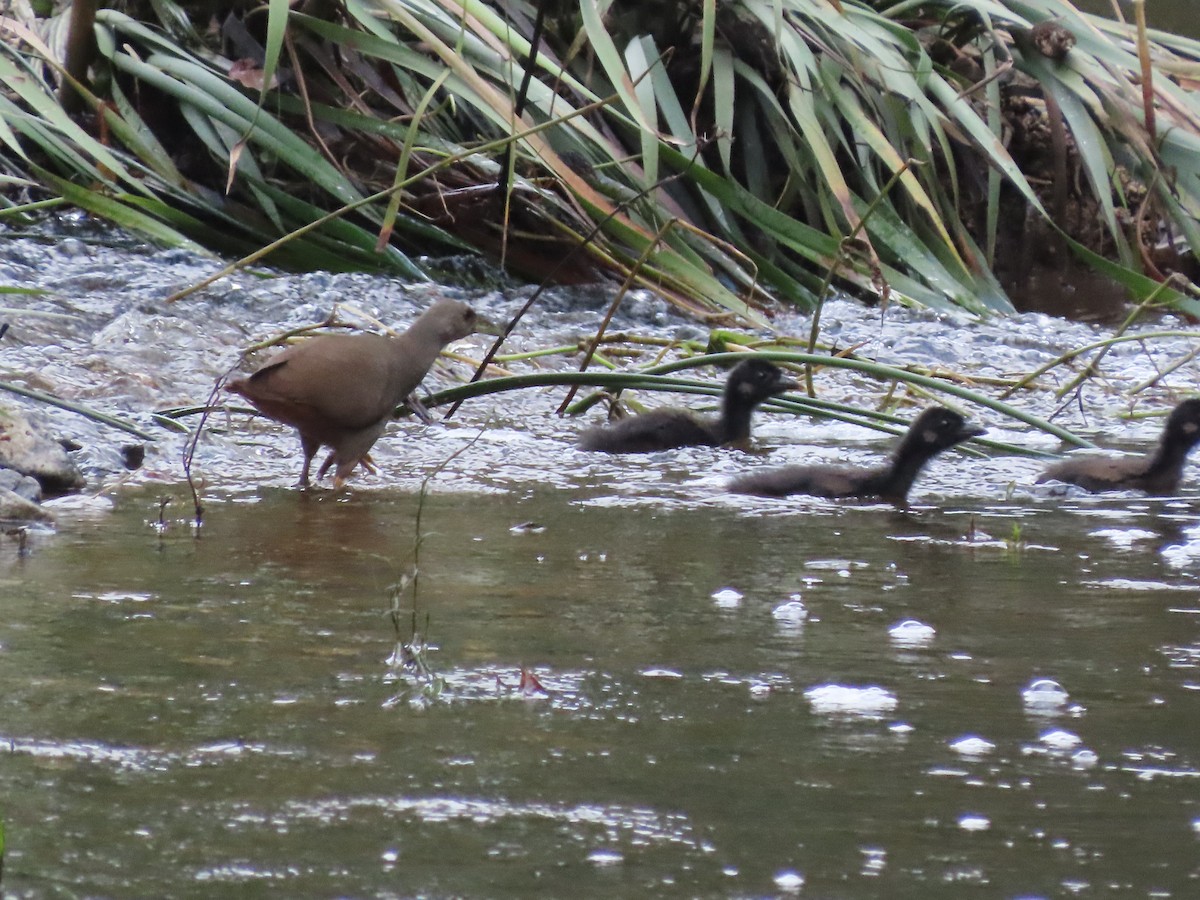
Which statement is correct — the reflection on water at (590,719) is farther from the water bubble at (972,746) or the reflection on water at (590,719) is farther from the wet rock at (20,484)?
the wet rock at (20,484)

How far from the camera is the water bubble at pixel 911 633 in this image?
3027 mm

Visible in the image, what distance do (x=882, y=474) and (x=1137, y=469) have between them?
0.75m

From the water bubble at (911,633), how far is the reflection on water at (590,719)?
0.04ft

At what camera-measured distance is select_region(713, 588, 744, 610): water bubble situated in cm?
334

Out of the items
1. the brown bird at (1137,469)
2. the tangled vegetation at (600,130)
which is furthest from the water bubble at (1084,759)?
the tangled vegetation at (600,130)

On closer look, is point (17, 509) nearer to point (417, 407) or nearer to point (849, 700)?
point (417, 407)

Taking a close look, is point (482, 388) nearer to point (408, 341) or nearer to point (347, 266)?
point (408, 341)

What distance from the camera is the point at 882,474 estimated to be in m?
5.23

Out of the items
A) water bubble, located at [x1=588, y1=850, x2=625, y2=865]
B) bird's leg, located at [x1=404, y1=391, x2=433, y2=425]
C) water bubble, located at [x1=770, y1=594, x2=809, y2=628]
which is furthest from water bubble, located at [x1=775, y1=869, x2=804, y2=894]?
bird's leg, located at [x1=404, y1=391, x2=433, y2=425]

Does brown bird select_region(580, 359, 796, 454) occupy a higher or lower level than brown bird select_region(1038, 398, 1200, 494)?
lower

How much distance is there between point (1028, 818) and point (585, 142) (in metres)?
6.62

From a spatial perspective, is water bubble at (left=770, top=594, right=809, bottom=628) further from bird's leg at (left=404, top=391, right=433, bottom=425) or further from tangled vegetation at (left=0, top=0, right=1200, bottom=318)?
tangled vegetation at (left=0, top=0, right=1200, bottom=318)

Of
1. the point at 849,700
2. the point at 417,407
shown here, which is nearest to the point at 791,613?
the point at 849,700

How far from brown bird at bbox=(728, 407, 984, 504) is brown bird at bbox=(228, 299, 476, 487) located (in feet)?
Answer: 3.20
